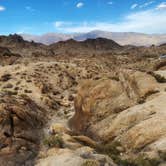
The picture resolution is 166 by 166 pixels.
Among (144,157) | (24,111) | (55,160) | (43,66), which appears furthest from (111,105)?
(43,66)

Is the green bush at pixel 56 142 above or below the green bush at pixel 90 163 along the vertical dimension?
below

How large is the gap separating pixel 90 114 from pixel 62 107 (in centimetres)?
1502

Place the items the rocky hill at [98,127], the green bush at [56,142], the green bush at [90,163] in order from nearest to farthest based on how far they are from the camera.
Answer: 1. the green bush at [90,163]
2. the rocky hill at [98,127]
3. the green bush at [56,142]

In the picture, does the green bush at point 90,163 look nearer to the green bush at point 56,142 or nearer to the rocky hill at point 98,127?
the rocky hill at point 98,127

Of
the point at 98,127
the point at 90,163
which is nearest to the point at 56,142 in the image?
the point at 98,127

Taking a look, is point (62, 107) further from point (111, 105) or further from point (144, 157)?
point (144, 157)

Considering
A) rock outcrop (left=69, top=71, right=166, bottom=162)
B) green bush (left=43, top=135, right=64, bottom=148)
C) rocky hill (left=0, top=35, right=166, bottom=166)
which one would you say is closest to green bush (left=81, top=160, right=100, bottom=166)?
rocky hill (left=0, top=35, right=166, bottom=166)

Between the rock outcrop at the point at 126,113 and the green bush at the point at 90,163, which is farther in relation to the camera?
the rock outcrop at the point at 126,113

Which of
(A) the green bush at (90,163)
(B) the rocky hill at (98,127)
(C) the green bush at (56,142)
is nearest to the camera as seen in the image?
(A) the green bush at (90,163)

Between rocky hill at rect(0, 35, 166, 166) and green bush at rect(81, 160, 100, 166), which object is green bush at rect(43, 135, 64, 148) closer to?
rocky hill at rect(0, 35, 166, 166)

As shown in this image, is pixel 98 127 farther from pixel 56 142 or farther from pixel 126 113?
pixel 56 142

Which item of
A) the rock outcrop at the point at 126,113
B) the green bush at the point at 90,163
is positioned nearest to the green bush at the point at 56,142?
the rock outcrop at the point at 126,113

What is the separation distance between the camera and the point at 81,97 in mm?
32000

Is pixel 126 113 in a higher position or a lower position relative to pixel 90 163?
lower
